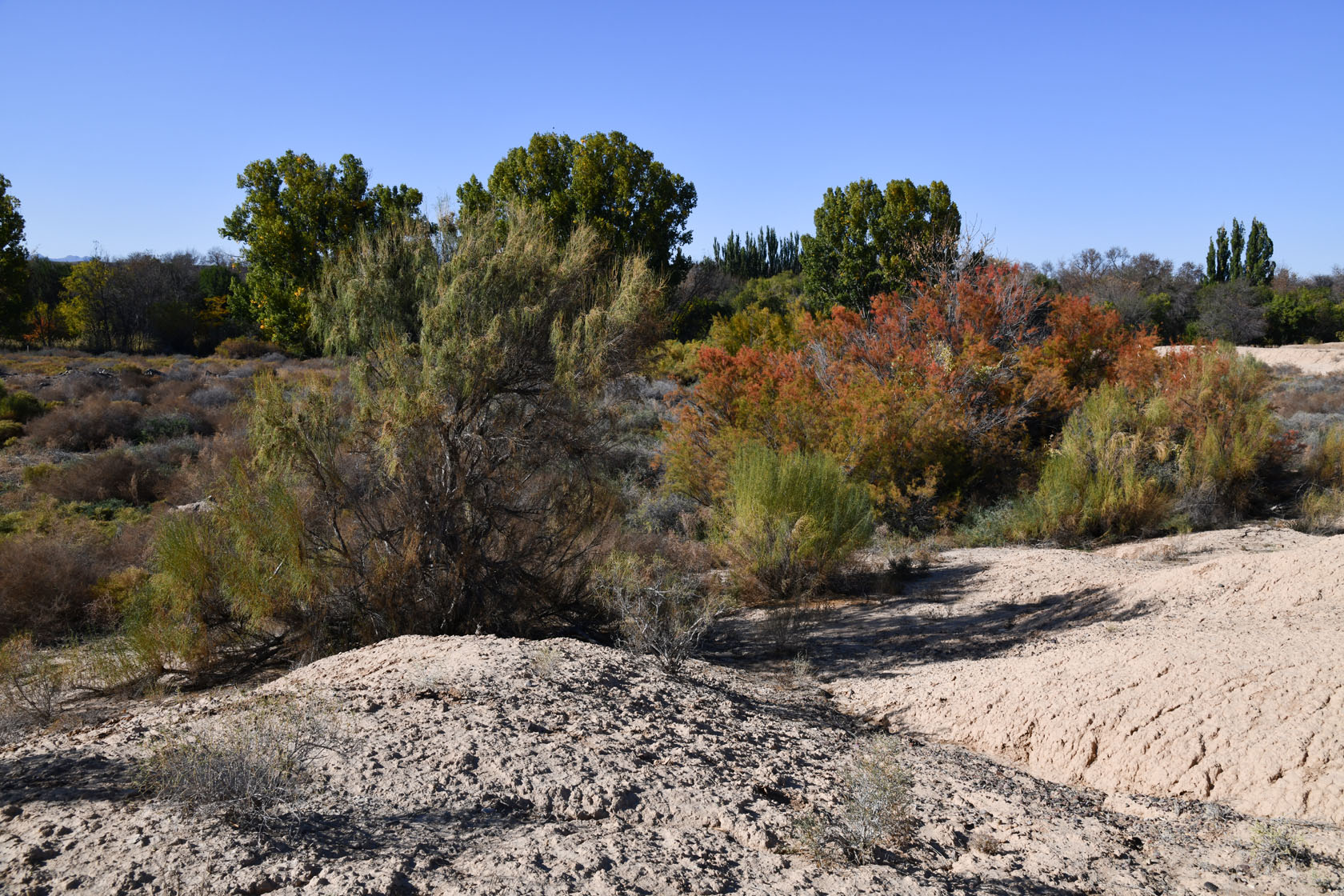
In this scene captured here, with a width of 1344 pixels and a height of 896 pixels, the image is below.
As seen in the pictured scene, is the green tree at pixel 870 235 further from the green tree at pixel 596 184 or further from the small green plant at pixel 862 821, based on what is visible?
the small green plant at pixel 862 821

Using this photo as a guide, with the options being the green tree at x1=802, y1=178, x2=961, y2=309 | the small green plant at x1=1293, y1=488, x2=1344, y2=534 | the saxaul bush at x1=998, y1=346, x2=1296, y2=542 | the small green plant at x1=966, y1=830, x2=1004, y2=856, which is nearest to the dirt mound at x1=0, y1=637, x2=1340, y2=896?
the small green plant at x1=966, y1=830, x2=1004, y2=856

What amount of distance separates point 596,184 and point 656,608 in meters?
19.6

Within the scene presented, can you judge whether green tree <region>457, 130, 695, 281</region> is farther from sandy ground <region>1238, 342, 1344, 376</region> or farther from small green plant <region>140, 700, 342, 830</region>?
sandy ground <region>1238, 342, 1344, 376</region>

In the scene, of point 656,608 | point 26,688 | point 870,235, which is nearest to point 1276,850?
point 656,608

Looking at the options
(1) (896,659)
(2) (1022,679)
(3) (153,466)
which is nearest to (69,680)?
(1) (896,659)

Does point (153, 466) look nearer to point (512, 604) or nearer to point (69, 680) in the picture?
point (69, 680)

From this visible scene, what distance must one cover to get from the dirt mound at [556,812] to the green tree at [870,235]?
24.9 meters

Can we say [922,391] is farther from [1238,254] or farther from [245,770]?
[1238,254]

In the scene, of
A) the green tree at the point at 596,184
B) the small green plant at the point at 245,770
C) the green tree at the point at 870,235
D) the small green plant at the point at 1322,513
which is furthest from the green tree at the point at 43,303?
the small green plant at the point at 1322,513

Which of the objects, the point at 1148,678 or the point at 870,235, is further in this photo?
the point at 870,235

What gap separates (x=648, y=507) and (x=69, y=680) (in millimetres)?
7474

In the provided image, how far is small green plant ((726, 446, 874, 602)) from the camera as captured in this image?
9.22 meters

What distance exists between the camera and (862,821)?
348 centimetres

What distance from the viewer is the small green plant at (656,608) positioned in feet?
23.1
